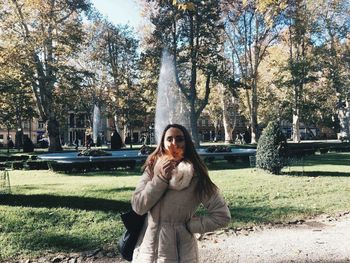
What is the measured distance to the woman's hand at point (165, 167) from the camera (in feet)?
9.84

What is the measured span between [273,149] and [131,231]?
14223 millimetres

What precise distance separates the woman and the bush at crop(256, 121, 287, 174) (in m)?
14.1

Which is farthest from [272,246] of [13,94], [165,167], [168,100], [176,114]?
[176,114]

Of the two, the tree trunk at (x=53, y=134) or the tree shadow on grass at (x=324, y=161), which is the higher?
the tree trunk at (x=53, y=134)

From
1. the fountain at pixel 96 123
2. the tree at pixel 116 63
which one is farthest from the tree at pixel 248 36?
the fountain at pixel 96 123

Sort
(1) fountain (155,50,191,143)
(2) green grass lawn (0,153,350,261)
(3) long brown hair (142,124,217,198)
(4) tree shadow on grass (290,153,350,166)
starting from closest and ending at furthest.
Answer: (3) long brown hair (142,124,217,198), (2) green grass lawn (0,153,350,261), (4) tree shadow on grass (290,153,350,166), (1) fountain (155,50,191,143)

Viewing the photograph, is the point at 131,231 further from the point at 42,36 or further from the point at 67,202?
the point at 42,36

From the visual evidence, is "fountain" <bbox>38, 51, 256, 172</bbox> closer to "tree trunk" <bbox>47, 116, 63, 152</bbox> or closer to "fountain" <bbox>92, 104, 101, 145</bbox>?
"tree trunk" <bbox>47, 116, 63, 152</bbox>

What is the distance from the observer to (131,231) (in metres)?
3.29

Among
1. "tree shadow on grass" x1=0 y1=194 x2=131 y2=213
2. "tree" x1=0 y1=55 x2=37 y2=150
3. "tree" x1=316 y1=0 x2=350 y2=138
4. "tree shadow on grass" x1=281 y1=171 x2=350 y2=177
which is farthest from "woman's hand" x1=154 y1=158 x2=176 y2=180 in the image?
"tree" x1=316 y1=0 x2=350 y2=138

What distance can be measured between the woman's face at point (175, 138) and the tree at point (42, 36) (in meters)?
28.2

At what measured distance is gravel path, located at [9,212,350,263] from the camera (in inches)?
247

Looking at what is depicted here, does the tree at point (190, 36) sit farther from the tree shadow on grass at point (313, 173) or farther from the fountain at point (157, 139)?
the tree shadow on grass at point (313, 173)

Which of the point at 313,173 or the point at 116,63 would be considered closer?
the point at 313,173
